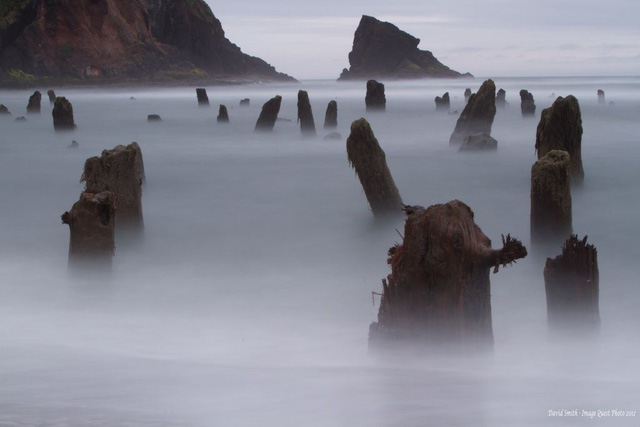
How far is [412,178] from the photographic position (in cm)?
1800

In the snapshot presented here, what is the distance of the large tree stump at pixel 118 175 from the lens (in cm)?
1024

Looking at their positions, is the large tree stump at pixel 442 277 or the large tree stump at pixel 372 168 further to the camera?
the large tree stump at pixel 372 168

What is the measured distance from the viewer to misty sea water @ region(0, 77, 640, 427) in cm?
480

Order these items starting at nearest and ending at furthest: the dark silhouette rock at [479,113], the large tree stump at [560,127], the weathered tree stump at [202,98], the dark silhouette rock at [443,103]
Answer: the large tree stump at [560,127] < the dark silhouette rock at [479,113] < the dark silhouette rock at [443,103] < the weathered tree stump at [202,98]

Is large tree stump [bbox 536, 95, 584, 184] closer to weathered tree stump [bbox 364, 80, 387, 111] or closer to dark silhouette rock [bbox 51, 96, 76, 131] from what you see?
dark silhouette rock [bbox 51, 96, 76, 131]

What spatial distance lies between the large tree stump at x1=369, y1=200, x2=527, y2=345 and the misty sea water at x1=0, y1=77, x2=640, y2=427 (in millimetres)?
239

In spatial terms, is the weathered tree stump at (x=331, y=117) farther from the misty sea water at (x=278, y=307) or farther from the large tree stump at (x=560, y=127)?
the large tree stump at (x=560, y=127)

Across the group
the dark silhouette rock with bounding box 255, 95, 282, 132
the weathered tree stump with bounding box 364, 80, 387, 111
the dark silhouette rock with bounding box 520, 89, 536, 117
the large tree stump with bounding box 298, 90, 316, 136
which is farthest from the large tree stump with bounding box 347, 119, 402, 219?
the weathered tree stump with bounding box 364, 80, 387, 111

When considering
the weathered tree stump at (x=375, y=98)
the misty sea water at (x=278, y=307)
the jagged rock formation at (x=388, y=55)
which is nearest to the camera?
the misty sea water at (x=278, y=307)

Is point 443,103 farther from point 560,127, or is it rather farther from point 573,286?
point 573,286

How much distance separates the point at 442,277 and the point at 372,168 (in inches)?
255

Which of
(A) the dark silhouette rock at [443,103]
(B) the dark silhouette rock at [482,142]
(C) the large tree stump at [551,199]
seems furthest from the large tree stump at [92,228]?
(A) the dark silhouette rock at [443,103]

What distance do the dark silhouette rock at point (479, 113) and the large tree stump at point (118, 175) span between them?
1169 cm

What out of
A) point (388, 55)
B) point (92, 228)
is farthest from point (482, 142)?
point (388, 55)
